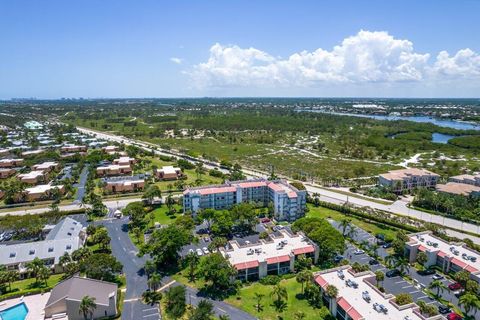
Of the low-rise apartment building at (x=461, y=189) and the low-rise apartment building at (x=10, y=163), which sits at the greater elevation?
the low-rise apartment building at (x=10, y=163)

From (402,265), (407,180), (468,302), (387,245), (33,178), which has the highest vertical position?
(33,178)

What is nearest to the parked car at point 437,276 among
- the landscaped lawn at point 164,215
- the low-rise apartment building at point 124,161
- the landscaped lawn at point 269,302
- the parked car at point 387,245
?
the parked car at point 387,245

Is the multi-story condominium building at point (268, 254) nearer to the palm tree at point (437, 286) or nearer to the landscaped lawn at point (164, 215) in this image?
the palm tree at point (437, 286)

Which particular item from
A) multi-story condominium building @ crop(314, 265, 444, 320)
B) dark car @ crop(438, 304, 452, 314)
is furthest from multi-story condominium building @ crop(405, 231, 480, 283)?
multi-story condominium building @ crop(314, 265, 444, 320)

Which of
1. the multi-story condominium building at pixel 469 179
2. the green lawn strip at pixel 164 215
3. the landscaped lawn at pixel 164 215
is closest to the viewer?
the green lawn strip at pixel 164 215

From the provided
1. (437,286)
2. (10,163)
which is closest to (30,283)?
(437,286)

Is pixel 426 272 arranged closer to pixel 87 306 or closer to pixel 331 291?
pixel 331 291

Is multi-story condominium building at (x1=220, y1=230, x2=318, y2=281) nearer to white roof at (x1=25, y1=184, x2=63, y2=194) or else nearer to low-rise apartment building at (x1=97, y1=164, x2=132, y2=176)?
white roof at (x1=25, y1=184, x2=63, y2=194)
